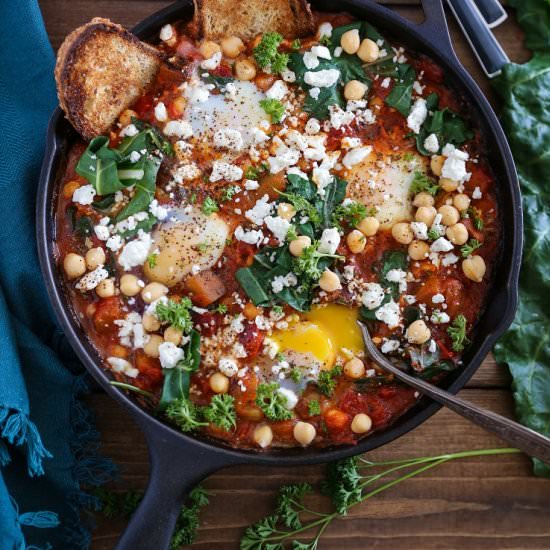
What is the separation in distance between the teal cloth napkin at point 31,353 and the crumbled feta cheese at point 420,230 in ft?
6.39

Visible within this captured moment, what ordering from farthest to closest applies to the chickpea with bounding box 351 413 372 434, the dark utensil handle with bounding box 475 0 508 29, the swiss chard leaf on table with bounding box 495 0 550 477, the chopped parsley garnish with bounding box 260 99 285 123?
the dark utensil handle with bounding box 475 0 508 29 < the swiss chard leaf on table with bounding box 495 0 550 477 < the chopped parsley garnish with bounding box 260 99 285 123 < the chickpea with bounding box 351 413 372 434

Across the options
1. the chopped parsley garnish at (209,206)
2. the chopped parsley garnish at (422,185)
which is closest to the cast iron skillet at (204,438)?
the chopped parsley garnish at (422,185)

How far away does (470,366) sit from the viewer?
144 inches

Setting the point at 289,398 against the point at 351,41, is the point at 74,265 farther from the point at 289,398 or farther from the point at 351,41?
the point at 351,41

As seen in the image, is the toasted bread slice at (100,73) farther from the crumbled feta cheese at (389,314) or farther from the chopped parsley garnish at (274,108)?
the crumbled feta cheese at (389,314)

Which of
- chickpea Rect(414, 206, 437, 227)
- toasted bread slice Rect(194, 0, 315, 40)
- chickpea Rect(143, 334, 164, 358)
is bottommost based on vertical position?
chickpea Rect(143, 334, 164, 358)

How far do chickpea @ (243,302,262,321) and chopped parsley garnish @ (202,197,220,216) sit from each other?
0.50m

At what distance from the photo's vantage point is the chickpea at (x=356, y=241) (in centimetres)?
379

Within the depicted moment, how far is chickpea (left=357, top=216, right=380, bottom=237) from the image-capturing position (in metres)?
3.81

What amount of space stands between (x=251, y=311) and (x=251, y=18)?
153 cm

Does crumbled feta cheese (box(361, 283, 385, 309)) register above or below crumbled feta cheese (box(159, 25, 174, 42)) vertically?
below

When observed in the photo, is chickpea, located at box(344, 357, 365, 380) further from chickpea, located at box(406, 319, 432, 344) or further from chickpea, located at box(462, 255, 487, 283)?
chickpea, located at box(462, 255, 487, 283)

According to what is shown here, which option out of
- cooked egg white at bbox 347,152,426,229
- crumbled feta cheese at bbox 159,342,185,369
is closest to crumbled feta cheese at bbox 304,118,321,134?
cooked egg white at bbox 347,152,426,229

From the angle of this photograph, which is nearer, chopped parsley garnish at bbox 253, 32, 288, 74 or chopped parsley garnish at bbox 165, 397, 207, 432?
chopped parsley garnish at bbox 165, 397, 207, 432
